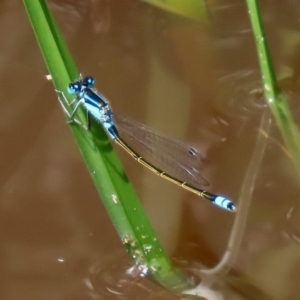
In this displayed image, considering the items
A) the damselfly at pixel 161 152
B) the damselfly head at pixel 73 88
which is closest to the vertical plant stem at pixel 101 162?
the damselfly head at pixel 73 88

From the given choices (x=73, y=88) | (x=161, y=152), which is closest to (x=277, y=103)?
(x=161, y=152)

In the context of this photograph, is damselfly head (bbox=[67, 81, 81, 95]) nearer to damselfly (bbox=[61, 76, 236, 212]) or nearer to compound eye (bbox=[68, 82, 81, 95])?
compound eye (bbox=[68, 82, 81, 95])

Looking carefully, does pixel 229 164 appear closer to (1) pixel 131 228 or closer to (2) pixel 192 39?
(2) pixel 192 39

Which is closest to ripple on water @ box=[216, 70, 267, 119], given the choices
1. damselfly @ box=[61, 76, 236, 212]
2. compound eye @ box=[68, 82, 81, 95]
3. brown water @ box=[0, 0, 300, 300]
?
brown water @ box=[0, 0, 300, 300]

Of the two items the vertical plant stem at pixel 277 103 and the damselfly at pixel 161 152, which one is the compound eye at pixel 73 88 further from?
the vertical plant stem at pixel 277 103

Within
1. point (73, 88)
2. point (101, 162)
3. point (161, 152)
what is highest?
point (161, 152)

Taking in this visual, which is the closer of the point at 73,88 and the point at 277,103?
the point at 73,88

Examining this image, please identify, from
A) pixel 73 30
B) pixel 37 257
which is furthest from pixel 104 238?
pixel 73 30

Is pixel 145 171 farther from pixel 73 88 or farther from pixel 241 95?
pixel 73 88
